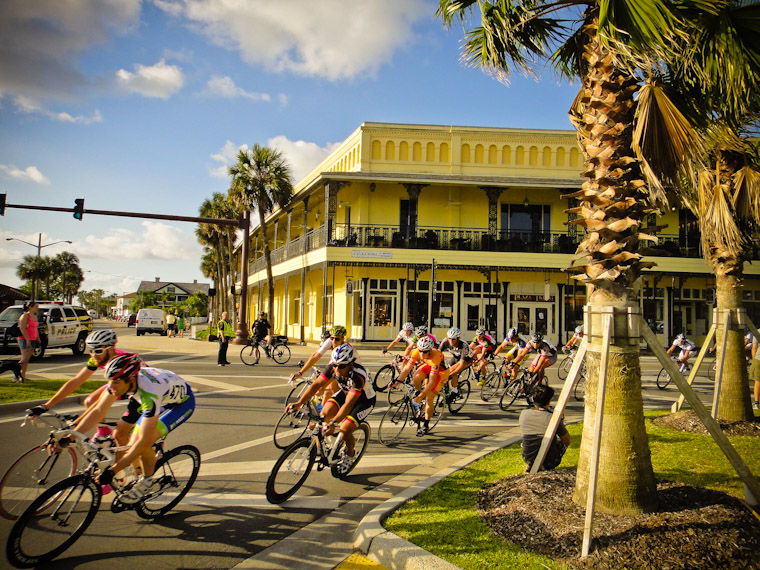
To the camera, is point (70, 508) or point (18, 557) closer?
point (18, 557)

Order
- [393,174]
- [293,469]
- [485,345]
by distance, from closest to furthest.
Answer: [293,469]
[485,345]
[393,174]

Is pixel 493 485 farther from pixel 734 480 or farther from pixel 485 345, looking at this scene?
pixel 485 345

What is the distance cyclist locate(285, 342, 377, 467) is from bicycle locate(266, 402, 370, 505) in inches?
3.5

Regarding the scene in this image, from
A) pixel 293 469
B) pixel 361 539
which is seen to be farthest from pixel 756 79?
pixel 293 469

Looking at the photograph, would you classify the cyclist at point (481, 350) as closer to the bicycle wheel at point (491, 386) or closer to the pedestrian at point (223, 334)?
the bicycle wheel at point (491, 386)

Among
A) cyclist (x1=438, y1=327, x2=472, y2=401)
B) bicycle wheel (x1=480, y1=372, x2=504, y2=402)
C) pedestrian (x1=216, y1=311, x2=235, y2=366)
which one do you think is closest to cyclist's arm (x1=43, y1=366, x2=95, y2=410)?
cyclist (x1=438, y1=327, x2=472, y2=401)

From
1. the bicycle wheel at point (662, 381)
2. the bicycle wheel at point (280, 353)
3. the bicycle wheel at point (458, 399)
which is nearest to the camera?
the bicycle wheel at point (458, 399)

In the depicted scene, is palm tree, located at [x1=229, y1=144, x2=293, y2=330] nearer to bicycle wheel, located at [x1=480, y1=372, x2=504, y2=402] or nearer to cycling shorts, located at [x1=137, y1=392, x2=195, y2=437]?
bicycle wheel, located at [x1=480, y1=372, x2=504, y2=402]

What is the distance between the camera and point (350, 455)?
652 cm

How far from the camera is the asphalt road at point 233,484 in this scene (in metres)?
4.42

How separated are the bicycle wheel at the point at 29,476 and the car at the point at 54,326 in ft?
48.6

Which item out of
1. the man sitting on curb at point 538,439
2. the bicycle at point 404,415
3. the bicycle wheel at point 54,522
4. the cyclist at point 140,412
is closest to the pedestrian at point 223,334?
the bicycle at point 404,415

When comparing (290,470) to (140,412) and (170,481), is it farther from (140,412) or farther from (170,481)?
(140,412)

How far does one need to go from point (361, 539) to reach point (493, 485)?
177 cm
